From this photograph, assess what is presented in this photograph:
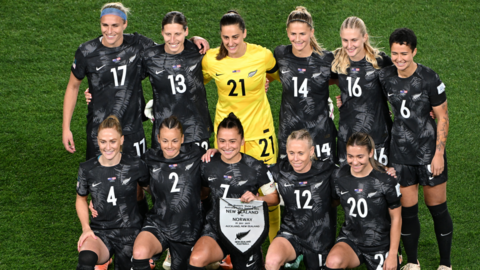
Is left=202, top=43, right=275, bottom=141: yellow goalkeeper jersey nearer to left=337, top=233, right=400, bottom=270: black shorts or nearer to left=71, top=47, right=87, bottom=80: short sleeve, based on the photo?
left=71, top=47, right=87, bottom=80: short sleeve

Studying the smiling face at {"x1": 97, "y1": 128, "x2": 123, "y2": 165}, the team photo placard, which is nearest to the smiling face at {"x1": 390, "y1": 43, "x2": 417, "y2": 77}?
the team photo placard

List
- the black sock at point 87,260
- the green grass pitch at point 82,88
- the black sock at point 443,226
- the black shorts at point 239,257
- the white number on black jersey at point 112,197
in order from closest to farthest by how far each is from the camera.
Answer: the black sock at point 87,260
the black shorts at point 239,257
the white number on black jersey at point 112,197
the black sock at point 443,226
the green grass pitch at point 82,88

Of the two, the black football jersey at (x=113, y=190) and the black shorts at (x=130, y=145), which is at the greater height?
the black shorts at (x=130, y=145)

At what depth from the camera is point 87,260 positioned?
5.11 metres

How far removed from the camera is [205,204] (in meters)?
6.03

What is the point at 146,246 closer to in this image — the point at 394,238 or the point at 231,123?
the point at 231,123

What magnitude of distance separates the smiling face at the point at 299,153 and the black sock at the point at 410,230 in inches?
39.9

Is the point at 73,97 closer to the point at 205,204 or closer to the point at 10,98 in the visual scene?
the point at 205,204

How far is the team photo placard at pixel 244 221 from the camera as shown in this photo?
17.4 feet

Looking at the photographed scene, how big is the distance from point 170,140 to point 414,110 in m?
2.03

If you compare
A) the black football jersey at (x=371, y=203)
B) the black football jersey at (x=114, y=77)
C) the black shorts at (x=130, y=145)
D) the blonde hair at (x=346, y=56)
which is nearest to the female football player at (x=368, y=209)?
the black football jersey at (x=371, y=203)

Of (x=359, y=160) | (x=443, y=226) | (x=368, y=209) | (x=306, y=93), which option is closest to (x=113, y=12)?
(x=306, y=93)

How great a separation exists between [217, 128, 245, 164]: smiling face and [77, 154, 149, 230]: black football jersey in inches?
27.8

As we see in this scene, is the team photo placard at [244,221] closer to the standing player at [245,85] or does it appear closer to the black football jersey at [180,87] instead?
the standing player at [245,85]
